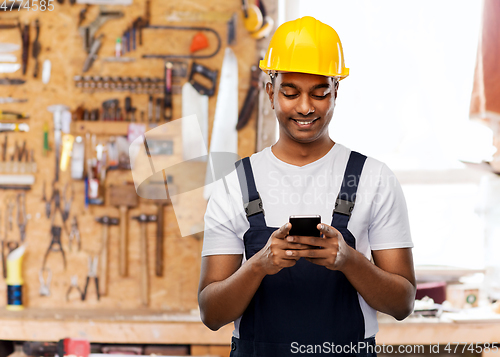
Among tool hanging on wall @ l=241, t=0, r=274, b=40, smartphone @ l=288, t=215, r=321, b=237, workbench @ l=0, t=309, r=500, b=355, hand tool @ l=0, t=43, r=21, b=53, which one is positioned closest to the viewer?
smartphone @ l=288, t=215, r=321, b=237

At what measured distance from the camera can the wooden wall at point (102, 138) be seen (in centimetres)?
246

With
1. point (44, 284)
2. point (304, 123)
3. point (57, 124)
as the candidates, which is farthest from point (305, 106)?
point (44, 284)

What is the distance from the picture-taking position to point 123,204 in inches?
95.7

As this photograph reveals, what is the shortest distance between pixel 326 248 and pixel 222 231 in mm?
282

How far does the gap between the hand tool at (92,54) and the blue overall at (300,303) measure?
1.81 m

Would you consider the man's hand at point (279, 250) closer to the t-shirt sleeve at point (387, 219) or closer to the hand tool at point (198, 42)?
the t-shirt sleeve at point (387, 219)

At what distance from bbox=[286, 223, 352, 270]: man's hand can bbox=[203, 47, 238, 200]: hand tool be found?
159 cm

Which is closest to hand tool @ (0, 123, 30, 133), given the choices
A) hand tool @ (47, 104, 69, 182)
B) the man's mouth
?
hand tool @ (47, 104, 69, 182)

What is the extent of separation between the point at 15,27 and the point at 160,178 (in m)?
1.21

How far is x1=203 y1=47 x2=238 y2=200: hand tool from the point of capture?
7.99 feet

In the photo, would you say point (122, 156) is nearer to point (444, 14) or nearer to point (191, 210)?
point (191, 210)

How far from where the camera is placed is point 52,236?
8.14 ft

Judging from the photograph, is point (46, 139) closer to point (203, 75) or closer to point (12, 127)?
point (12, 127)

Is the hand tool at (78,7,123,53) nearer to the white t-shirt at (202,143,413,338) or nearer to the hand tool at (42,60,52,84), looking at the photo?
the hand tool at (42,60,52,84)
